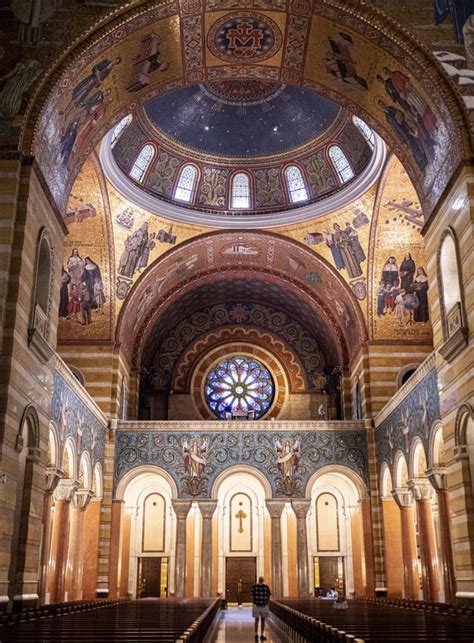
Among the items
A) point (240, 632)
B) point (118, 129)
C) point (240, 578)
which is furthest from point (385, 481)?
point (118, 129)

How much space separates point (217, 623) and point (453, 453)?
847cm

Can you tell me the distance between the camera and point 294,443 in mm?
25031

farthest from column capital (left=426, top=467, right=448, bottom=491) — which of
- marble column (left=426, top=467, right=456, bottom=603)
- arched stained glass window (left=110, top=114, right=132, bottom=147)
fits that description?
arched stained glass window (left=110, top=114, right=132, bottom=147)

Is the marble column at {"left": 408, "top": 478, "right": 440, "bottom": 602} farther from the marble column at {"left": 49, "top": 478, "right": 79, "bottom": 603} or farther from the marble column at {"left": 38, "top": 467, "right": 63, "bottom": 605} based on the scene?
the marble column at {"left": 38, "top": 467, "right": 63, "bottom": 605}

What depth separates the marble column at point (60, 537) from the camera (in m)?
19.5

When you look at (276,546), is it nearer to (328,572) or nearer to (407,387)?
(328,572)

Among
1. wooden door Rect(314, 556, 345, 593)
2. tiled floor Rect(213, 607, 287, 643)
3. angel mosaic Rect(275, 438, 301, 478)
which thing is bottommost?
tiled floor Rect(213, 607, 287, 643)

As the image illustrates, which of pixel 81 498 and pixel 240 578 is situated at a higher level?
pixel 81 498

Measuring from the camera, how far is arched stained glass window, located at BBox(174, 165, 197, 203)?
25.3 metres

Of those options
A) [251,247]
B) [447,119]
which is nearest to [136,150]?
[251,247]

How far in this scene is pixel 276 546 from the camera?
947 inches

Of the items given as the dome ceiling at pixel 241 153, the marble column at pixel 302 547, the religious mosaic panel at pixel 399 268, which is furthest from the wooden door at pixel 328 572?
the dome ceiling at pixel 241 153

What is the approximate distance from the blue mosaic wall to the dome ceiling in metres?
7.43

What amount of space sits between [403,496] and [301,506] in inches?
157
